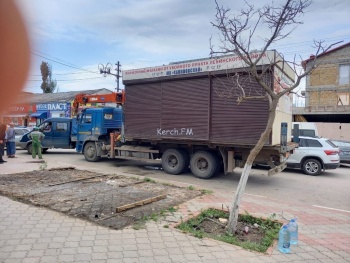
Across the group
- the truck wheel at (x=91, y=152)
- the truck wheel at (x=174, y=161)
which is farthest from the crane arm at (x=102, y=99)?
the truck wheel at (x=174, y=161)

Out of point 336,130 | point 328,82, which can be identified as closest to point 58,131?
point 336,130

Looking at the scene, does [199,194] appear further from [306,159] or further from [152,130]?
[306,159]

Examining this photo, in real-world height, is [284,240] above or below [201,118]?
below

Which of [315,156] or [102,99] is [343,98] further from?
[102,99]

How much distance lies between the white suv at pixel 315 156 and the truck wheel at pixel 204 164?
3.97 meters

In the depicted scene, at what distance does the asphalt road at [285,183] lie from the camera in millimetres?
7349

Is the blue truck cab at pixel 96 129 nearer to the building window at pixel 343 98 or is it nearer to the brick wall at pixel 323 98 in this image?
the brick wall at pixel 323 98

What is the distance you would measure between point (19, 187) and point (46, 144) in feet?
29.7

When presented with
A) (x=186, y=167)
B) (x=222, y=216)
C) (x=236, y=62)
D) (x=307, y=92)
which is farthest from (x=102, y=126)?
(x=307, y=92)

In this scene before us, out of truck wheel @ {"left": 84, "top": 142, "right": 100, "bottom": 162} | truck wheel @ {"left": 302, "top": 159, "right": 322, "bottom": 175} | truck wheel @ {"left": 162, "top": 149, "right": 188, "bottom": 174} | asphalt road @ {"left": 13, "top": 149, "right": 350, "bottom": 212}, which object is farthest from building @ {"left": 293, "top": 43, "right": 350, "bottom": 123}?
truck wheel @ {"left": 84, "top": 142, "right": 100, "bottom": 162}

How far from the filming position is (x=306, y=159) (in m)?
11.1

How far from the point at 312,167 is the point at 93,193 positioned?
848 cm

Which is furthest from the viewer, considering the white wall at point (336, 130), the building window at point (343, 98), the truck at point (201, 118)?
the building window at point (343, 98)

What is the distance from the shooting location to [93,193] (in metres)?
6.54
